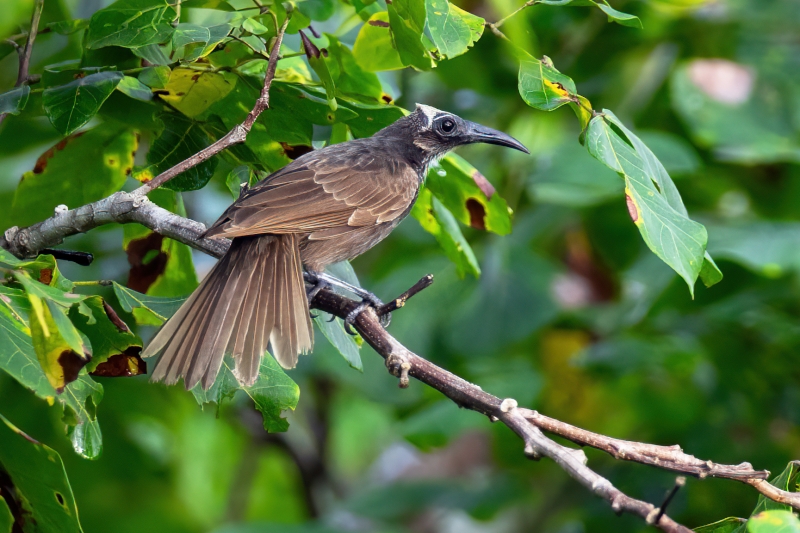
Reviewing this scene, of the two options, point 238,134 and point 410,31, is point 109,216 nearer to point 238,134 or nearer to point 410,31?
point 238,134

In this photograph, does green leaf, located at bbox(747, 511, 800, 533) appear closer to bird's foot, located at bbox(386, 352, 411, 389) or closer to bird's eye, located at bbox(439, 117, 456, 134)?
bird's foot, located at bbox(386, 352, 411, 389)

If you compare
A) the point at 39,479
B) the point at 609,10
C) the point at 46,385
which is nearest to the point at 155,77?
the point at 46,385

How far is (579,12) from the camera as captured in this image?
17.3 feet

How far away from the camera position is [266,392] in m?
2.45

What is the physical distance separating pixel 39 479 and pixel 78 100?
1.01 m

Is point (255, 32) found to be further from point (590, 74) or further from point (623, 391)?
point (623, 391)

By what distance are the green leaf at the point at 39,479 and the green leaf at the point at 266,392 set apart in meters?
0.42

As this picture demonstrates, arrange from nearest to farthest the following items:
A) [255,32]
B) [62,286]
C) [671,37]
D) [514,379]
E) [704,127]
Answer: [62,286], [255,32], [514,379], [704,127], [671,37]

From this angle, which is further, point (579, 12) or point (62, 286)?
point (579, 12)

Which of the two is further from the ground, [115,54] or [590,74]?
[115,54]

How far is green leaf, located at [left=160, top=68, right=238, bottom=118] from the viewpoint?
2609 millimetres

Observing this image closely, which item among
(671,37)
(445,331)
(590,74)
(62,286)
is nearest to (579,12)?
(590,74)

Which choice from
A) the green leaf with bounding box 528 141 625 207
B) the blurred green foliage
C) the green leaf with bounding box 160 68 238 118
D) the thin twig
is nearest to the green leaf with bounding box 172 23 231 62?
the blurred green foliage

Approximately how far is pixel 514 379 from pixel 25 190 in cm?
279
